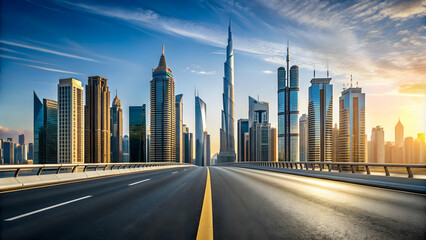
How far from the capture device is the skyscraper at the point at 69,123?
178 metres

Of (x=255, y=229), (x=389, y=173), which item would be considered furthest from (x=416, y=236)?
(x=389, y=173)

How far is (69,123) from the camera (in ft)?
602

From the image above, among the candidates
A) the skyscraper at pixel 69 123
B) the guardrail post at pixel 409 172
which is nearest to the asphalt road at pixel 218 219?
the guardrail post at pixel 409 172

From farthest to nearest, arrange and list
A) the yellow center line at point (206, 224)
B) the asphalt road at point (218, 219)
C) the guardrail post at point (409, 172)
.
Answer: the guardrail post at point (409, 172) → the asphalt road at point (218, 219) → the yellow center line at point (206, 224)

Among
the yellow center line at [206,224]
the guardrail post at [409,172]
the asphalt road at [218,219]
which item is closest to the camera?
the yellow center line at [206,224]

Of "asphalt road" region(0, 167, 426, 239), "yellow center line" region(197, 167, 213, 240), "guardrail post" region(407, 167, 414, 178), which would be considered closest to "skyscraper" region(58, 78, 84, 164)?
"asphalt road" region(0, 167, 426, 239)

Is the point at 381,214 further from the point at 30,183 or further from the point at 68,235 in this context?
the point at 30,183

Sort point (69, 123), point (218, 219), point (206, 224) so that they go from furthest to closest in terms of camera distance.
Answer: point (69, 123) < point (218, 219) < point (206, 224)

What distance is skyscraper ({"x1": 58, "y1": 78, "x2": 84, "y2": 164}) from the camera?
586 ft

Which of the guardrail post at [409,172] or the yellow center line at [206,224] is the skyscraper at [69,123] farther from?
the guardrail post at [409,172]

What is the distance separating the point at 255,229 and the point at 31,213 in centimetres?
497

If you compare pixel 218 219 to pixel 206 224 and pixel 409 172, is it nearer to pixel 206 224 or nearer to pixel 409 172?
pixel 206 224

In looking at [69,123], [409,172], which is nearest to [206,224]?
[409,172]

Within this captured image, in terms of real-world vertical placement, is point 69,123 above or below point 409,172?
above
